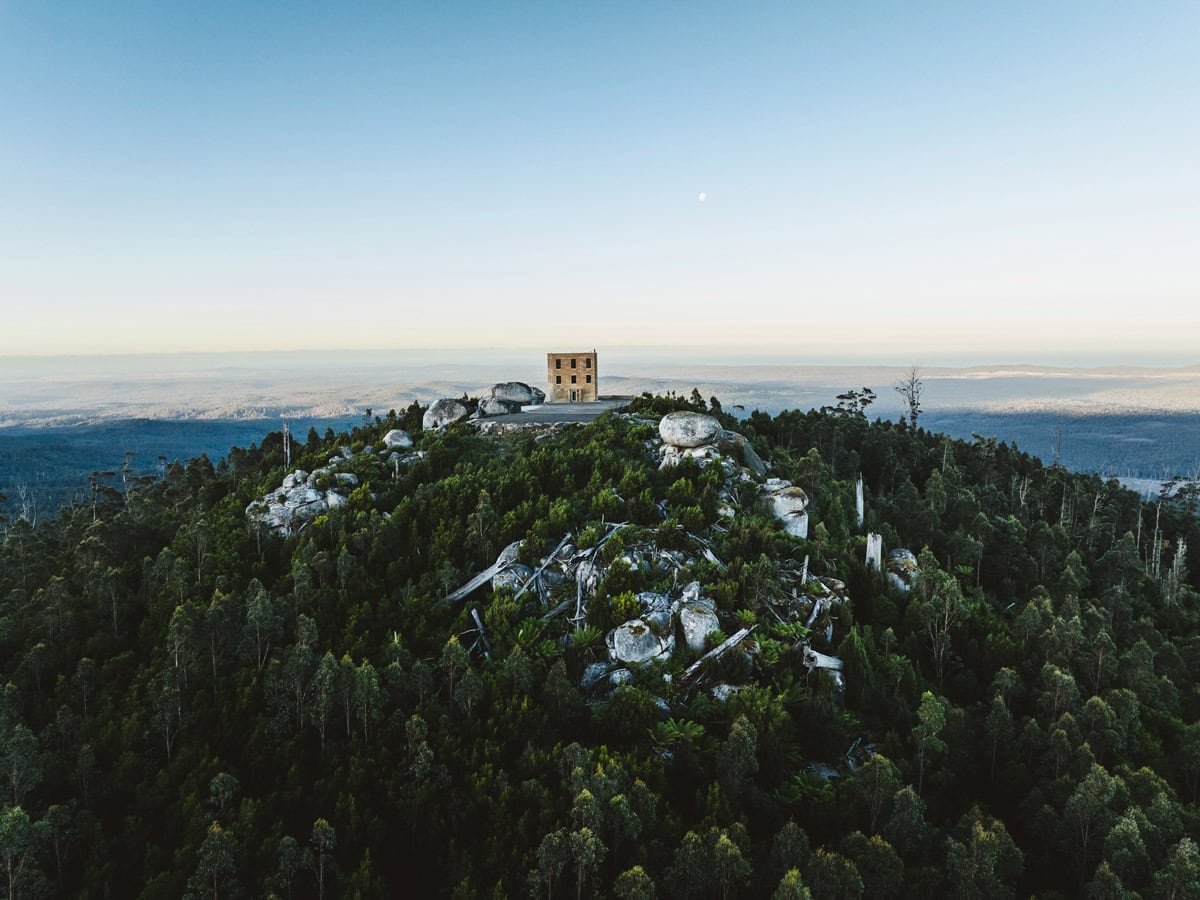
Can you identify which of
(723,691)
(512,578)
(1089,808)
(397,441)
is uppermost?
(397,441)

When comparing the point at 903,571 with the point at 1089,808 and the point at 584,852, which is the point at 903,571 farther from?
the point at 584,852

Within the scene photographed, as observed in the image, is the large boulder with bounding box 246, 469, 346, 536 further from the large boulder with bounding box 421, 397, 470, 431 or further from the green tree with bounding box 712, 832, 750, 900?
the green tree with bounding box 712, 832, 750, 900

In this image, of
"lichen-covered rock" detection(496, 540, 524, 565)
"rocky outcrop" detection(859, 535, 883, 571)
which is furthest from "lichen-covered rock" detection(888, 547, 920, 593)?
"lichen-covered rock" detection(496, 540, 524, 565)

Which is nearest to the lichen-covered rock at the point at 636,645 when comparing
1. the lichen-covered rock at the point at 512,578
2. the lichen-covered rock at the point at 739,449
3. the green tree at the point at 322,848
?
the lichen-covered rock at the point at 512,578

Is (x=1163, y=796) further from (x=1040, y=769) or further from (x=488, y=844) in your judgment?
(x=488, y=844)

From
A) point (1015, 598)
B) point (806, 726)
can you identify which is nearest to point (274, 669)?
point (806, 726)

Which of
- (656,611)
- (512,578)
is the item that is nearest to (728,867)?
(656,611)
